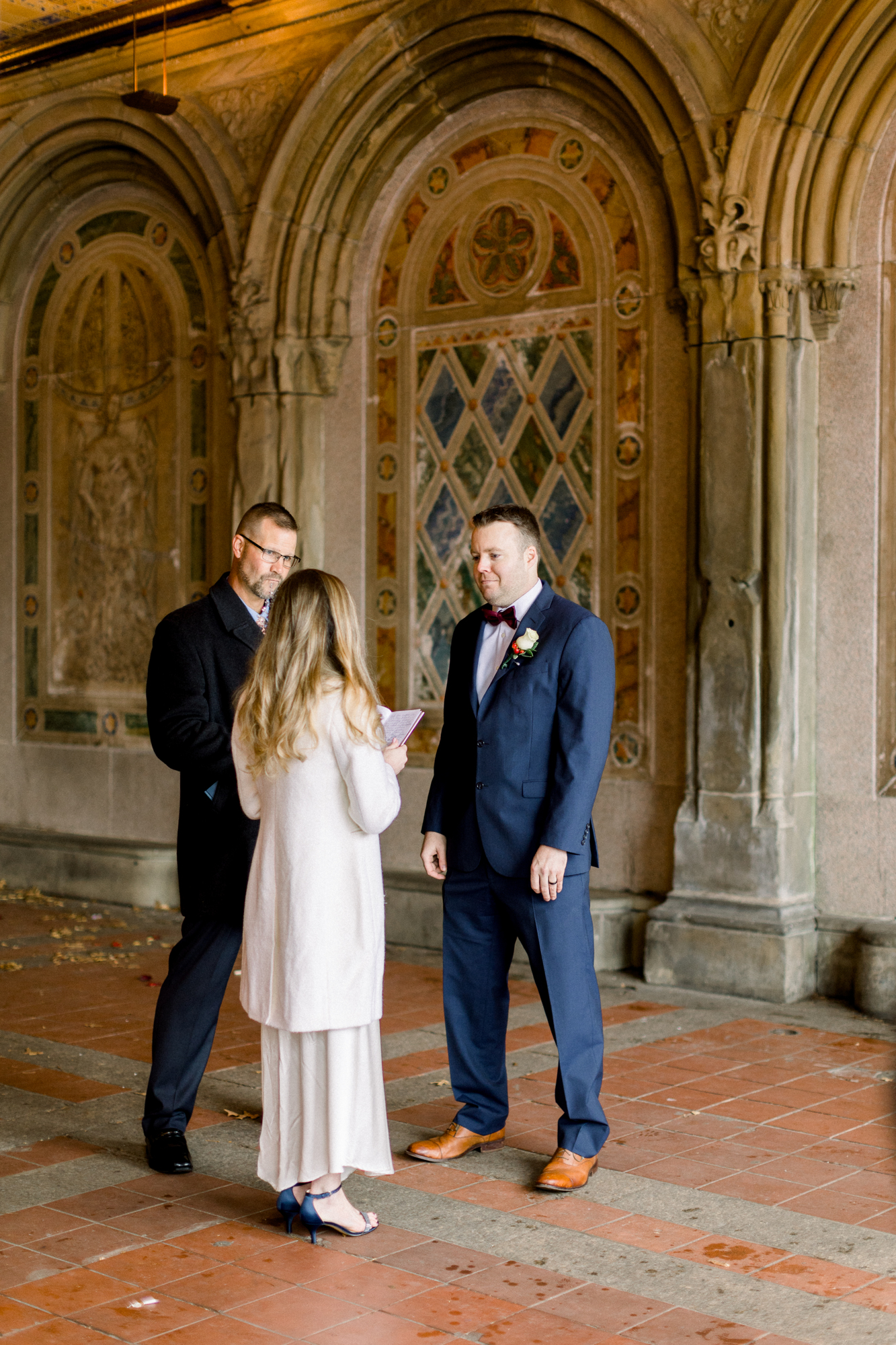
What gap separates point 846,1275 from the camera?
3615mm

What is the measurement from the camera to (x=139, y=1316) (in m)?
3.36

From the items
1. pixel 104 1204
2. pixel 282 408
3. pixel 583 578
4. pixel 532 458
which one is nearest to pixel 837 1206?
pixel 104 1204

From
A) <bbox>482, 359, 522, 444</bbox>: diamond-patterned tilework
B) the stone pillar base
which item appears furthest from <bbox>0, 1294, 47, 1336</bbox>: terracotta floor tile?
<bbox>482, 359, 522, 444</bbox>: diamond-patterned tilework

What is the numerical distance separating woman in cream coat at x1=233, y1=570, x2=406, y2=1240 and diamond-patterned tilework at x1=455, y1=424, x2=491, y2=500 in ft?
14.4

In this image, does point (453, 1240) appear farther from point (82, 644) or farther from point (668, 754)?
point (82, 644)

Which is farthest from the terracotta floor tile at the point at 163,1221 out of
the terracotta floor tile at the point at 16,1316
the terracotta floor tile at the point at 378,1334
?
the terracotta floor tile at the point at 378,1334

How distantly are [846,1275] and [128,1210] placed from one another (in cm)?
181

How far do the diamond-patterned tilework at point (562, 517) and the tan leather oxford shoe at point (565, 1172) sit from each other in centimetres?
401

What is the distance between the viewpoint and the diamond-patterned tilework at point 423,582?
834 centimetres

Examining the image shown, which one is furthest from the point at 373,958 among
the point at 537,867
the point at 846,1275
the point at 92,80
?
the point at 92,80

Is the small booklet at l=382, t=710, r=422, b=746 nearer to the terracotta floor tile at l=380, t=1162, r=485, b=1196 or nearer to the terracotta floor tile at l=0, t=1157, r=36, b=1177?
the terracotta floor tile at l=380, t=1162, r=485, b=1196

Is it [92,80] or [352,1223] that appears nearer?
[352,1223]

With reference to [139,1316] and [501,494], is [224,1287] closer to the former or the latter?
[139,1316]

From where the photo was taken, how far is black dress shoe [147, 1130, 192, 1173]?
171 inches
